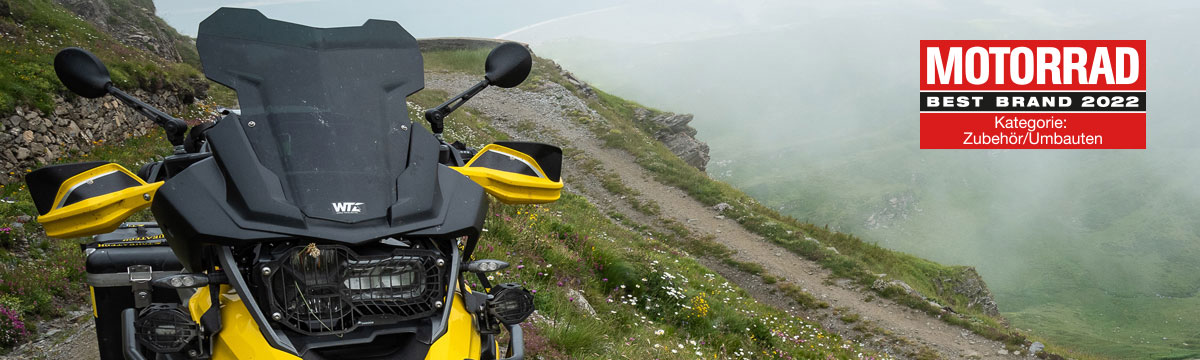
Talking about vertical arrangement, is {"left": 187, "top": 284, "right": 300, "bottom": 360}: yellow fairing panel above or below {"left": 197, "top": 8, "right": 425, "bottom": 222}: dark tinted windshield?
below

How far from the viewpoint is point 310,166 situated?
2863mm

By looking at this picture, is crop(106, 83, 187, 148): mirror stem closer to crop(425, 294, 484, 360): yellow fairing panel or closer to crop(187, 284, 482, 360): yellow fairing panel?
crop(187, 284, 482, 360): yellow fairing panel

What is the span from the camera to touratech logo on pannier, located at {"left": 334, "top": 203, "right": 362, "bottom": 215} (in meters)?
2.69

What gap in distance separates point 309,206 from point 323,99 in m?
0.65

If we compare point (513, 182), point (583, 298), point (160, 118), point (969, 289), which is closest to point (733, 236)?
point (969, 289)

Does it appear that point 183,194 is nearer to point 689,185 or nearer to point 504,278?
point 504,278

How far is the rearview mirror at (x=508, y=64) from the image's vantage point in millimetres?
3957

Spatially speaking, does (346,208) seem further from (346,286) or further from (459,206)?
(459,206)

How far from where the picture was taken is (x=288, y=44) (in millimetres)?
3340

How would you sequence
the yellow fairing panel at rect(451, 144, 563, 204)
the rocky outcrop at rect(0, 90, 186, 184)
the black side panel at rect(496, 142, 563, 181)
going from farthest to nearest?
the rocky outcrop at rect(0, 90, 186, 184) → the black side panel at rect(496, 142, 563, 181) → the yellow fairing panel at rect(451, 144, 563, 204)

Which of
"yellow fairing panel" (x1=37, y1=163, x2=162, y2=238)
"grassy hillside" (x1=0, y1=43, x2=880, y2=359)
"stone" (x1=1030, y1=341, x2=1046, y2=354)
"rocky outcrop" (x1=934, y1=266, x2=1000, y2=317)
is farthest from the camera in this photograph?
"rocky outcrop" (x1=934, y1=266, x2=1000, y2=317)

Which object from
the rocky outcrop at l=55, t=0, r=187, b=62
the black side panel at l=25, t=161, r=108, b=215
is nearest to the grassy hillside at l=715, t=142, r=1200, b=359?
the rocky outcrop at l=55, t=0, r=187, b=62

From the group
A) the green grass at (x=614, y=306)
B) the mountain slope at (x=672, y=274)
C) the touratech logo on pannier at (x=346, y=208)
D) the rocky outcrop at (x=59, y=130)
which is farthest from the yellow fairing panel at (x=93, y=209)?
the rocky outcrop at (x=59, y=130)

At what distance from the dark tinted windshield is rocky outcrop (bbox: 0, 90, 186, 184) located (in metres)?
12.7
